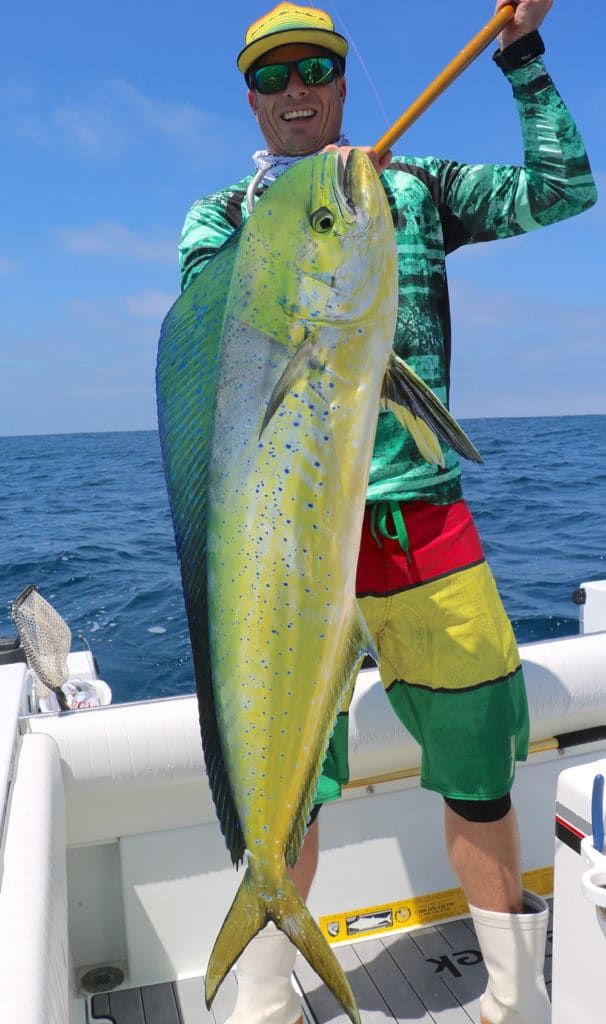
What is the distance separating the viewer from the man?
2.00 metres

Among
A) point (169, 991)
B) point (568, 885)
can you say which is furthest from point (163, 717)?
point (568, 885)

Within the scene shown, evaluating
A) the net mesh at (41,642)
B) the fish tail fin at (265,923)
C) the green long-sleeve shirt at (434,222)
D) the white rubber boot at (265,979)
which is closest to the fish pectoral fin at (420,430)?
the green long-sleeve shirt at (434,222)

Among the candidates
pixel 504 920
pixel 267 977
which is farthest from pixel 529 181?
pixel 267 977

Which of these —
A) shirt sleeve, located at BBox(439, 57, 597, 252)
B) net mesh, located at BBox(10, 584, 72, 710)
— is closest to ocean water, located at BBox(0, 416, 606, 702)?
net mesh, located at BBox(10, 584, 72, 710)

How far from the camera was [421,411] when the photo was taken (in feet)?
4.67

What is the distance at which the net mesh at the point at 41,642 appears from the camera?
288 cm

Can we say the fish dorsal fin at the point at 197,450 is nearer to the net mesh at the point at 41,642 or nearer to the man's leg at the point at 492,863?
the man's leg at the point at 492,863

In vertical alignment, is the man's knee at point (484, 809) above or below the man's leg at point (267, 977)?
above

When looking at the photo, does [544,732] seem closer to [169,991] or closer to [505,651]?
[505,651]

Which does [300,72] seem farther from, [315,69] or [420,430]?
[420,430]

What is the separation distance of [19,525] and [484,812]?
15647mm

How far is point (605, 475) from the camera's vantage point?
19.6 metres

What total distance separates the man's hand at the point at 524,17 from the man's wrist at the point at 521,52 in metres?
0.01

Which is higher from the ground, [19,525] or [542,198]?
[542,198]
